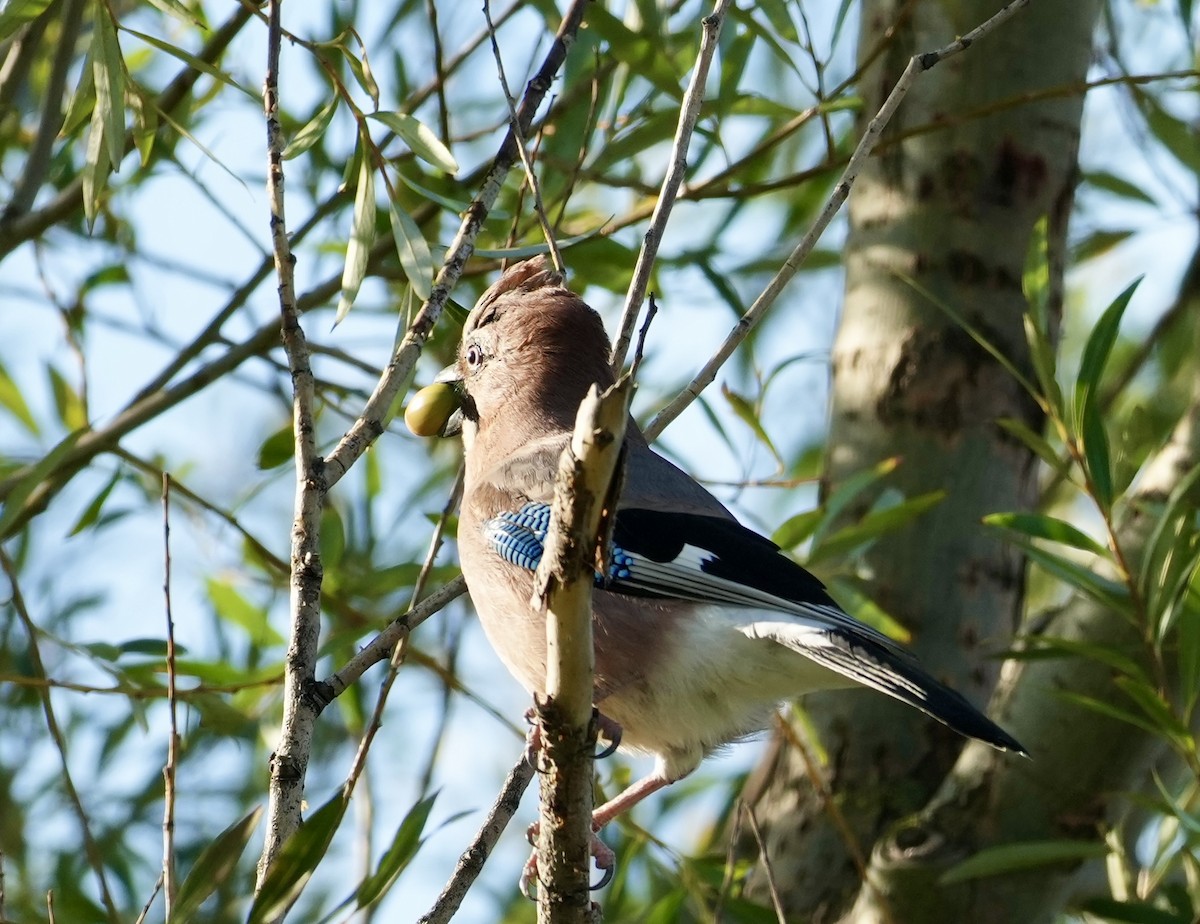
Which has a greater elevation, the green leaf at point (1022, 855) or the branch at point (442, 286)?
the branch at point (442, 286)

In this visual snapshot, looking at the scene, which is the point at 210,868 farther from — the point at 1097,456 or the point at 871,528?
the point at 1097,456

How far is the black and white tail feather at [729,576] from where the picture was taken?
289 centimetres

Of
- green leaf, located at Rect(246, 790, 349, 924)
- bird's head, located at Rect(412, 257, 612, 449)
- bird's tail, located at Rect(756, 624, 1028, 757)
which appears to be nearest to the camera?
green leaf, located at Rect(246, 790, 349, 924)

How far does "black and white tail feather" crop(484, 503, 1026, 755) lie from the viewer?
2.89 m

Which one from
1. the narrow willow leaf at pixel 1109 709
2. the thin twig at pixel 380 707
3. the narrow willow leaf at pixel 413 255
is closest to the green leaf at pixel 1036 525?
the narrow willow leaf at pixel 1109 709

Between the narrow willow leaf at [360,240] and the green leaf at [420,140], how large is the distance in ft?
0.53

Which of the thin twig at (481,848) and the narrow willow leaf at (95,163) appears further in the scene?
the narrow willow leaf at (95,163)

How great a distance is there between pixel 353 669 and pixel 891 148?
268 cm

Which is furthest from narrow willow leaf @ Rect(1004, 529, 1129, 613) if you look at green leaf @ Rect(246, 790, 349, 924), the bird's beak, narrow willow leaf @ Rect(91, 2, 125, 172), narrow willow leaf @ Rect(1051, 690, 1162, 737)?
narrow willow leaf @ Rect(91, 2, 125, 172)

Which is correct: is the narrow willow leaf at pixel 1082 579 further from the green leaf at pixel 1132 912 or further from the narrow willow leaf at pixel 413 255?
the narrow willow leaf at pixel 413 255

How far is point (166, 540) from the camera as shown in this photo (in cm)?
270

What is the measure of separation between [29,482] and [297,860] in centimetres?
164

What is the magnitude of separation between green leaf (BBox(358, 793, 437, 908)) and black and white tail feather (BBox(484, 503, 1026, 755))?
59 centimetres

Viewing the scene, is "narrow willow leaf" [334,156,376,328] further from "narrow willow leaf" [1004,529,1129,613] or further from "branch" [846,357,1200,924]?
"branch" [846,357,1200,924]
